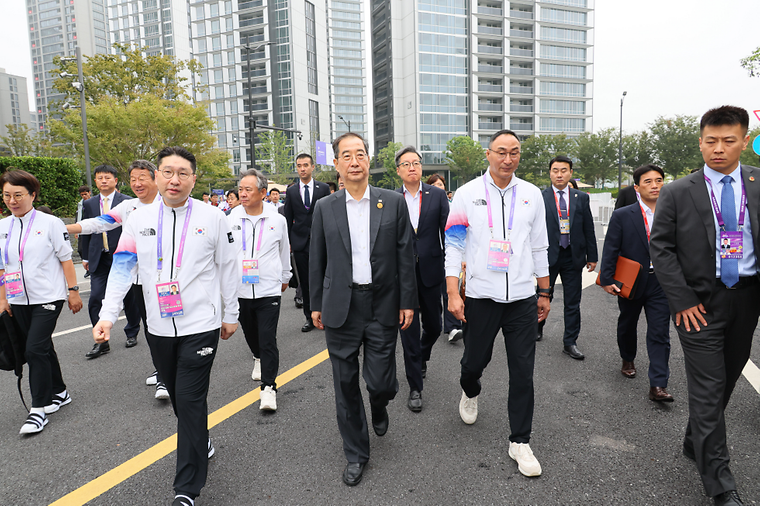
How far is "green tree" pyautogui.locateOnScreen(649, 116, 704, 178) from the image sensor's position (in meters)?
47.1

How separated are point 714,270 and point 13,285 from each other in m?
4.95

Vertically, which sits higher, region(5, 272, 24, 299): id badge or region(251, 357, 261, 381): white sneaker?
region(5, 272, 24, 299): id badge

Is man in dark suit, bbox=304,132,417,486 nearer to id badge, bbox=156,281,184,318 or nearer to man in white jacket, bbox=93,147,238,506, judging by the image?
man in white jacket, bbox=93,147,238,506

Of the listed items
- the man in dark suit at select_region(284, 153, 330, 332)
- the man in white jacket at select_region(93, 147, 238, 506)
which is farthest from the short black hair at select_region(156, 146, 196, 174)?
the man in dark suit at select_region(284, 153, 330, 332)

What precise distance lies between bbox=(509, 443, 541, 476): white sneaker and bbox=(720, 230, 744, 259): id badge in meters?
1.61

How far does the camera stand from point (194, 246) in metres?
2.63

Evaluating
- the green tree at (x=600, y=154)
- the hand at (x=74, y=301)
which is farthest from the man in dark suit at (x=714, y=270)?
the green tree at (x=600, y=154)

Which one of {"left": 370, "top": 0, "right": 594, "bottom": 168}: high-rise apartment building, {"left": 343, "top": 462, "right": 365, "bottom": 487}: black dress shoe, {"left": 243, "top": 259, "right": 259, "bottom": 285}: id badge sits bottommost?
{"left": 343, "top": 462, "right": 365, "bottom": 487}: black dress shoe

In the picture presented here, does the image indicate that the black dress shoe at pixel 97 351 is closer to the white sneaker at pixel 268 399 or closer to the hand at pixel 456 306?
the white sneaker at pixel 268 399

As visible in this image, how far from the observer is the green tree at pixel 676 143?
1853 inches

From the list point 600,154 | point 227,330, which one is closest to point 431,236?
point 227,330

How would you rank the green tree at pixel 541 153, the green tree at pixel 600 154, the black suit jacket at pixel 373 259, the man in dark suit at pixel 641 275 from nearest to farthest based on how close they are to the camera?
the black suit jacket at pixel 373 259
the man in dark suit at pixel 641 275
the green tree at pixel 600 154
the green tree at pixel 541 153

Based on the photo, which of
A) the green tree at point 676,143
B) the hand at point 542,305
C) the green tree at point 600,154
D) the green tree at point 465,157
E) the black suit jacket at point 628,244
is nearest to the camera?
the hand at point 542,305

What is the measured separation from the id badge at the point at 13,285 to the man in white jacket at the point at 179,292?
5.25 feet
